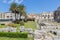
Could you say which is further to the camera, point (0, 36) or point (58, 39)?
point (0, 36)

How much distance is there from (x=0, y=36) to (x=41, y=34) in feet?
37.7

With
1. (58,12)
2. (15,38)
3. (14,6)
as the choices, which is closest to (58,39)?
(15,38)

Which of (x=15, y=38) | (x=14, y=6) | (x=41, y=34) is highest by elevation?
(x=14, y=6)

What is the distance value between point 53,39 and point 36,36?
4.19 feet

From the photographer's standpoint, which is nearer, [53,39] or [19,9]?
[53,39]

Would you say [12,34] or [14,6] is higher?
[14,6]

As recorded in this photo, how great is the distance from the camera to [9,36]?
2220 centimetres

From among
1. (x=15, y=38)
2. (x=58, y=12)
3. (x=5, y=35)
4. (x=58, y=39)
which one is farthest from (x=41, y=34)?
(x=58, y=12)

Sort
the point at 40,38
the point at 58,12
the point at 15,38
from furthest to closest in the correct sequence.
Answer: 1. the point at 58,12
2. the point at 15,38
3. the point at 40,38

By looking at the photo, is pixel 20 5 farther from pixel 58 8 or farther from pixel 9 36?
pixel 9 36

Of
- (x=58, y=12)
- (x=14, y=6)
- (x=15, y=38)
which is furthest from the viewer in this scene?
(x=58, y=12)

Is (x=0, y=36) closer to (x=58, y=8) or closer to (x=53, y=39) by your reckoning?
(x=53, y=39)

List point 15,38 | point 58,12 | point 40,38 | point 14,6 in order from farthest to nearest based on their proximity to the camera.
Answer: point 58,12, point 14,6, point 15,38, point 40,38

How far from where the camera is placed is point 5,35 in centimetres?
2244
